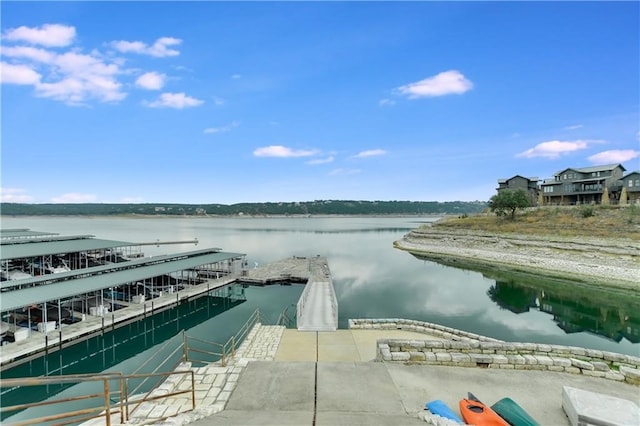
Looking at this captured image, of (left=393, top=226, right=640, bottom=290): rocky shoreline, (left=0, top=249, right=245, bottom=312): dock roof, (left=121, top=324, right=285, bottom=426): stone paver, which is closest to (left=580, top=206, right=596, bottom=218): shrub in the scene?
(left=393, top=226, right=640, bottom=290): rocky shoreline

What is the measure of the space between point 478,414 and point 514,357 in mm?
3425

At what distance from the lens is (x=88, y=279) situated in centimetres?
2302

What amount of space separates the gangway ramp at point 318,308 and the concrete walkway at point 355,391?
337 inches

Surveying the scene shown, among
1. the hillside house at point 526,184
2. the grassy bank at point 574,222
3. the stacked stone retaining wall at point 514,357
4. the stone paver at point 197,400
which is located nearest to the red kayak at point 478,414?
the stacked stone retaining wall at point 514,357

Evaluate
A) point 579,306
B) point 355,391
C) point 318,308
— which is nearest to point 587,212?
point 579,306

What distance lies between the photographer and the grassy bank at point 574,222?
44875 millimetres

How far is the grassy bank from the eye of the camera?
44875mm

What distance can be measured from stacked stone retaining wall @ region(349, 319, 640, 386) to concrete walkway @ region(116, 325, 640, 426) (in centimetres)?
22

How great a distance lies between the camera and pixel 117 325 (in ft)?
70.9

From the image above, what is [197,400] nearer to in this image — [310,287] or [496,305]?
[310,287]

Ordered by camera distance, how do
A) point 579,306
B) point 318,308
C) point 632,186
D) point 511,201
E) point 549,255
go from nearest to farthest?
point 318,308 → point 579,306 → point 549,255 → point 632,186 → point 511,201

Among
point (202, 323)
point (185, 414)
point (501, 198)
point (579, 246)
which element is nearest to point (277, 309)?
point (202, 323)

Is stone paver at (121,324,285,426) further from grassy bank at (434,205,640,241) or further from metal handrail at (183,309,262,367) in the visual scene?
grassy bank at (434,205,640,241)

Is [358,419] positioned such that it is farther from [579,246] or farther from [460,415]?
[579,246]
